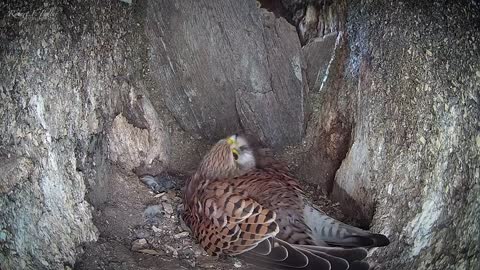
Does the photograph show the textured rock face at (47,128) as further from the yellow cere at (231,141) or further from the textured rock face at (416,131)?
the textured rock face at (416,131)

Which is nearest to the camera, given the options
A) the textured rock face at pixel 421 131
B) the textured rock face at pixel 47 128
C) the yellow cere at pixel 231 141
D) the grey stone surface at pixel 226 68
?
the textured rock face at pixel 47 128

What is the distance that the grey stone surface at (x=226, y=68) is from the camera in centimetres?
291

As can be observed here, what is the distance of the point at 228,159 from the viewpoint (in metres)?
3.02

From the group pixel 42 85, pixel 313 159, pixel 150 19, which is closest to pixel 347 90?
pixel 313 159

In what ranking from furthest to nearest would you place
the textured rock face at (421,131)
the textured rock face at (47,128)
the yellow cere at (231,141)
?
the yellow cere at (231,141)
the textured rock face at (421,131)
the textured rock face at (47,128)

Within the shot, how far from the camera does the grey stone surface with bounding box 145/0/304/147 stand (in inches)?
115

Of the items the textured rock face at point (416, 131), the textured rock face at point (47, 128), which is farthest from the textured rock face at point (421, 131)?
the textured rock face at point (47, 128)

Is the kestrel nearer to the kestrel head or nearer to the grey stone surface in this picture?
the kestrel head

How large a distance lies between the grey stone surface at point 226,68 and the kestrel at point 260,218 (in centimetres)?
Result: 20

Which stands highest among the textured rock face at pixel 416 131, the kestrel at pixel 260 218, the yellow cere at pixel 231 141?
the textured rock face at pixel 416 131

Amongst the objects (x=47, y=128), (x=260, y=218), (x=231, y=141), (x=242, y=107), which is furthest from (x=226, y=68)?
(x=47, y=128)

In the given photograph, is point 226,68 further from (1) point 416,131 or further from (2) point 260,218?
(1) point 416,131

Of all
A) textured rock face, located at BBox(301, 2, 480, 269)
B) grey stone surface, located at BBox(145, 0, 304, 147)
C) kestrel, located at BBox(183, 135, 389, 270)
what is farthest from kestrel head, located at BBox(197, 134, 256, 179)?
textured rock face, located at BBox(301, 2, 480, 269)

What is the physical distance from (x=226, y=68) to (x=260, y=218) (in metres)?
0.90
